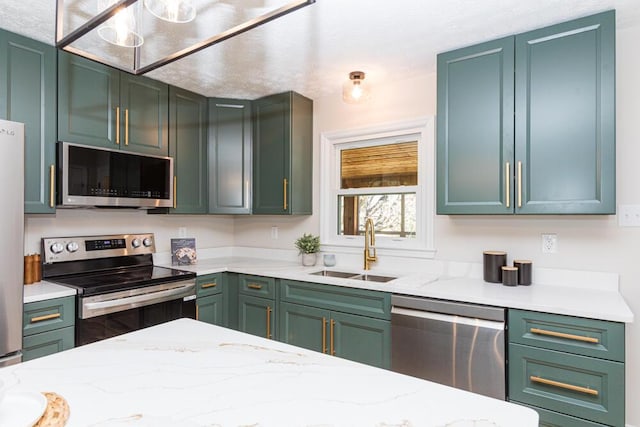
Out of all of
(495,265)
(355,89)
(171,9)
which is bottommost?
(495,265)

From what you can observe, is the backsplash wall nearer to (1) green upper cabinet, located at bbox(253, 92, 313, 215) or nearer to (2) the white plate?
(1) green upper cabinet, located at bbox(253, 92, 313, 215)

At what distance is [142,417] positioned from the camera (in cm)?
80

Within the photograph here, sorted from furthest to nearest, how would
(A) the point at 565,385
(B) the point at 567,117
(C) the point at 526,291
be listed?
(C) the point at 526,291, (B) the point at 567,117, (A) the point at 565,385

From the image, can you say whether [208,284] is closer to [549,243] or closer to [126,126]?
[126,126]

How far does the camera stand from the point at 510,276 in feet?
7.54

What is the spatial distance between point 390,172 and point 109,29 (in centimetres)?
227

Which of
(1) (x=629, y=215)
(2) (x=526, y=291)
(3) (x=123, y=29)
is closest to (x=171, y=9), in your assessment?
(3) (x=123, y=29)

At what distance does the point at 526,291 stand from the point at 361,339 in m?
1.00

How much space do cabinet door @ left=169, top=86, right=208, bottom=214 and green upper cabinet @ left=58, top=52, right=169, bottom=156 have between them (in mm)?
84

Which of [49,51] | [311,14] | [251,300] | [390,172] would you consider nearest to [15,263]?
[49,51]

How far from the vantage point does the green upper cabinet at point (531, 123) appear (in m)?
1.97

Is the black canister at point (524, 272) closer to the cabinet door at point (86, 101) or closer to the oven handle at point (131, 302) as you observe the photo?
the oven handle at point (131, 302)

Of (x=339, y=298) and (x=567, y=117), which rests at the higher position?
(x=567, y=117)

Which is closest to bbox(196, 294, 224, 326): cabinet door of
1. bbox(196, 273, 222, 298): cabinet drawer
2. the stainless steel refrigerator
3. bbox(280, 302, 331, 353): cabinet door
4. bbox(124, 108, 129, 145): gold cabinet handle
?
bbox(196, 273, 222, 298): cabinet drawer
